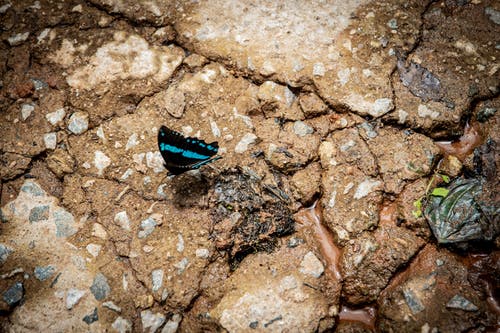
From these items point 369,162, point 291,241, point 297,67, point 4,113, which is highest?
point 297,67

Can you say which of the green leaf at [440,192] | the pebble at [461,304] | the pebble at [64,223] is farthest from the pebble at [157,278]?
the green leaf at [440,192]

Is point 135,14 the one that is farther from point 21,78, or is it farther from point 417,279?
point 417,279

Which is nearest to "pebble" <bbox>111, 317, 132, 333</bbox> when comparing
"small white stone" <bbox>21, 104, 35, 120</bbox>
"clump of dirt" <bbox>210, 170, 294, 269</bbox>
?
"clump of dirt" <bbox>210, 170, 294, 269</bbox>

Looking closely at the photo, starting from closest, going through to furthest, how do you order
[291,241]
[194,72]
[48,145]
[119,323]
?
[119,323] < [291,241] < [48,145] < [194,72]

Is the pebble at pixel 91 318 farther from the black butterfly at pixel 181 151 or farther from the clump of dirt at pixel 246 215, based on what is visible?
the black butterfly at pixel 181 151

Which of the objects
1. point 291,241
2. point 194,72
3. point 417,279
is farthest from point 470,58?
point 194,72

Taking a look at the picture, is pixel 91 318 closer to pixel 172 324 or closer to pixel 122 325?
pixel 122 325
